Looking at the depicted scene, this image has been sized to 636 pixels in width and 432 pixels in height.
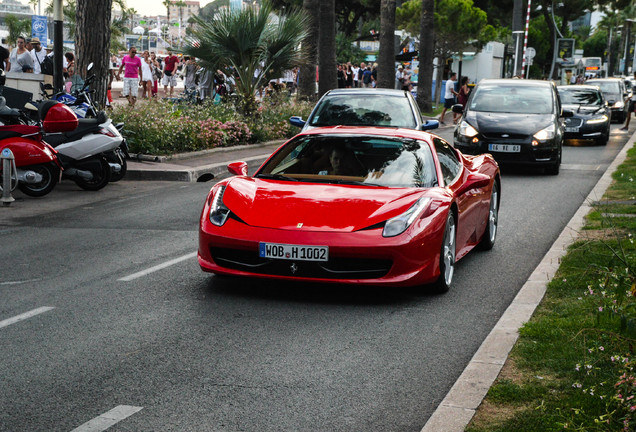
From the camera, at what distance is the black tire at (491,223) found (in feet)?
31.6

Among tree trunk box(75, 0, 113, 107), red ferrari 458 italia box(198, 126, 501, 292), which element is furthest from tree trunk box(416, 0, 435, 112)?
red ferrari 458 italia box(198, 126, 501, 292)

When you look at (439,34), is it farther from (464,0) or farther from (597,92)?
(597,92)

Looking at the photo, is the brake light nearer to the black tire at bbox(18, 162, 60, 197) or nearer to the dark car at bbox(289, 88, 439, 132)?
the black tire at bbox(18, 162, 60, 197)

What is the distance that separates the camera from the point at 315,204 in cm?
728

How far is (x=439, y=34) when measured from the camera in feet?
159

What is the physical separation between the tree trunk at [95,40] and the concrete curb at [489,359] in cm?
1205

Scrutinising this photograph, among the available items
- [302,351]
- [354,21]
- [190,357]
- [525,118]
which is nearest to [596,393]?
[302,351]

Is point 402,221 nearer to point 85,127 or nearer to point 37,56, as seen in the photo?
point 85,127

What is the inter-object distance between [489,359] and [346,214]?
1.97 metres

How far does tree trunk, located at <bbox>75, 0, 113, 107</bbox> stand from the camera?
1823cm

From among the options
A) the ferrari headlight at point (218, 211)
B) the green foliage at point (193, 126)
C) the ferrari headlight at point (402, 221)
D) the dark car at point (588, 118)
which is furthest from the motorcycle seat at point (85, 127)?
the dark car at point (588, 118)

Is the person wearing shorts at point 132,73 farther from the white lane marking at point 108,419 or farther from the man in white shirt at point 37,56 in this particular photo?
the white lane marking at point 108,419

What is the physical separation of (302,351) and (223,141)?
49.0ft

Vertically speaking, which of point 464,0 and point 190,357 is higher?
point 464,0
